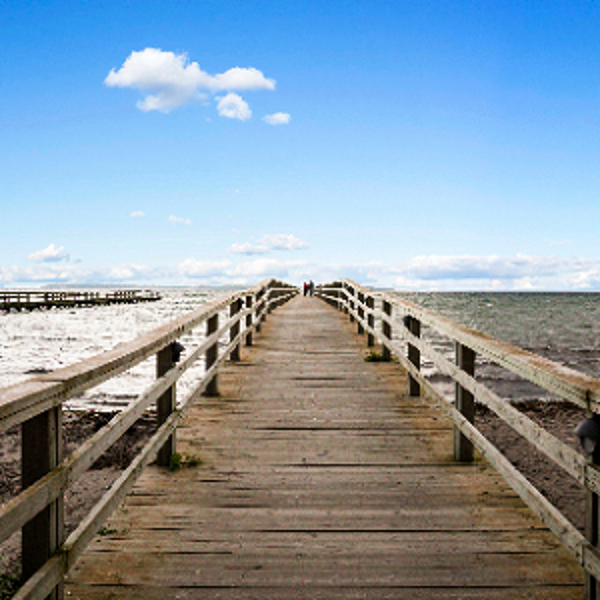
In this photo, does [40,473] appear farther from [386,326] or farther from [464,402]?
[386,326]

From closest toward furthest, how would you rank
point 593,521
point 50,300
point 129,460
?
point 593,521 → point 129,460 → point 50,300

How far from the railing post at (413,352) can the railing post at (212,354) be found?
205 cm

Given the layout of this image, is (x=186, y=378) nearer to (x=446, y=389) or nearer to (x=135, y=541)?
(x=446, y=389)

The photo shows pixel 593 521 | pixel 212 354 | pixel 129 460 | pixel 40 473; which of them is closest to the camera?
pixel 40 473

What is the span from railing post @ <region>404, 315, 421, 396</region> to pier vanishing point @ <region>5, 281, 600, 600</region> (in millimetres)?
454

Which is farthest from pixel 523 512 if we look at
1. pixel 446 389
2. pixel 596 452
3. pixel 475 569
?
pixel 446 389

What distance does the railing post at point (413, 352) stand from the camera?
5.74 metres

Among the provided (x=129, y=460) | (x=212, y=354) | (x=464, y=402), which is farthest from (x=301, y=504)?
(x=129, y=460)

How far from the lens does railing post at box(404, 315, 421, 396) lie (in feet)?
18.8

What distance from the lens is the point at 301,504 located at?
11.2ft

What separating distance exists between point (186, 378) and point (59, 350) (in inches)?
346

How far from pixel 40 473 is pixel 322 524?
5.58 ft

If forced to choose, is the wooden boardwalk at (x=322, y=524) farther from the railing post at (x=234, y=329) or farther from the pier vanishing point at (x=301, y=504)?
the railing post at (x=234, y=329)

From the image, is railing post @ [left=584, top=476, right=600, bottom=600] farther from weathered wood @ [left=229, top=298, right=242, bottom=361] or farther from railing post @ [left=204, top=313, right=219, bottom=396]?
weathered wood @ [left=229, top=298, right=242, bottom=361]
